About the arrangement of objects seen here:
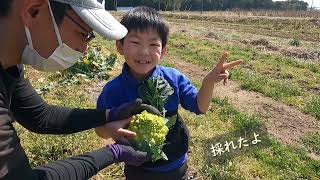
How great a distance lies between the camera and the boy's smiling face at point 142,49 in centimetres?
271

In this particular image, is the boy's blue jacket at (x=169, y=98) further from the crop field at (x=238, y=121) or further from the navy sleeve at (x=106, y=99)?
the crop field at (x=238, y=121)

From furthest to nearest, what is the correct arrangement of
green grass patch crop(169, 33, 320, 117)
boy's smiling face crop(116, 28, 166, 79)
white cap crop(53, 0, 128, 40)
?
green grass patch crop(169, 33, 320, 117) < boy's smiling face crop(116, 28, 166, 79) < white cap crop(53, 0, 128, 40)

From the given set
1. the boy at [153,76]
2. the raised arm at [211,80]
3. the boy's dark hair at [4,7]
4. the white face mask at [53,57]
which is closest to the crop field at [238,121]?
the boy at [153,76]

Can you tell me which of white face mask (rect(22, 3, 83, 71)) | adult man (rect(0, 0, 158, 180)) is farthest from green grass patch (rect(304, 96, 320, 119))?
white face mask (rect(22, 3, 83, 71))

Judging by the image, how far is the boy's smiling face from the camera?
8.87ft

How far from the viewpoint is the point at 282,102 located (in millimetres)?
7512

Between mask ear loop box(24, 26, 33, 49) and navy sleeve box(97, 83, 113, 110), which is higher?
mask ear loop box(24, 26, 33, 49)

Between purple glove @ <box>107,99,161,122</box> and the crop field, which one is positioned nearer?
purple glove @ <box>107,99,161,122</box>

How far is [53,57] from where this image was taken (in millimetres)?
2115

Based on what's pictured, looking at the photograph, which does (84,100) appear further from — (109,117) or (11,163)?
(11,163)

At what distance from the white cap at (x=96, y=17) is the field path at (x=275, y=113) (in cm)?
430

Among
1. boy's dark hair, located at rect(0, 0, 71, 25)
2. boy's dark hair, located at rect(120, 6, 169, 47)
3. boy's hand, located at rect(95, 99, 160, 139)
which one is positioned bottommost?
boy's hand, located at rect(95, 99, 160, 139)

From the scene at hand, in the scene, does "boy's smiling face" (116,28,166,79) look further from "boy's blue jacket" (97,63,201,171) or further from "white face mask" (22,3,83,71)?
"white face mask" (22,3,83,71)

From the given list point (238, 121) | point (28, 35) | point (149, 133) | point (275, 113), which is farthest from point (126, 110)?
point (275, 113)
